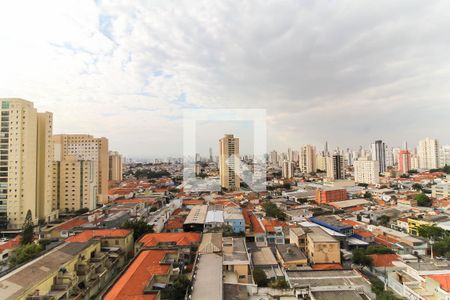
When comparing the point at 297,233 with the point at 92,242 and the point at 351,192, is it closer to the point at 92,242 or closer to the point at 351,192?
the point at 92,242

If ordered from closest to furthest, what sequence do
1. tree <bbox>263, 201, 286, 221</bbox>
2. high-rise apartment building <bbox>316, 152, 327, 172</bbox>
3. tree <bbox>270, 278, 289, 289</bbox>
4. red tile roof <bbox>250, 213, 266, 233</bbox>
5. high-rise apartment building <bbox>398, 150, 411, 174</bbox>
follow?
1. tree <bbox>270, 278, 289, 289</bbox>
2. red tile roof <bbox>250, 213, 266, 233</bbox>
3. tree <bbox>263, 201, 286, 221</bbox>
4. high-rise apartment building <bbox>398, 150, 411, 174</bbox>
5. high-rise apartment building <bbox>316, 152, 327, 172</bbox>

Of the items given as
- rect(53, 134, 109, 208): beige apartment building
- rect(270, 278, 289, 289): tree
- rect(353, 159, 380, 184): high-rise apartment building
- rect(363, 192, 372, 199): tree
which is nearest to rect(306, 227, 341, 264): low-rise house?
rect(270, 278, 289, 289): tree

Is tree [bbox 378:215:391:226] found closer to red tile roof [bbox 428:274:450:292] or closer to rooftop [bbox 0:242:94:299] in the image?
red tile roof [bbox 428:274:450:292]

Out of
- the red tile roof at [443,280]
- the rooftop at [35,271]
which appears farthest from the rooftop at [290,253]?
the rooftop at [35,271]

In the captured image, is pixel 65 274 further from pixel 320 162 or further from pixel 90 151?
pixel 320 162

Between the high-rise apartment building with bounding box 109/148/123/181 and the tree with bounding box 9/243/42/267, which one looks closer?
the tree with bounding box 9/243/42/267

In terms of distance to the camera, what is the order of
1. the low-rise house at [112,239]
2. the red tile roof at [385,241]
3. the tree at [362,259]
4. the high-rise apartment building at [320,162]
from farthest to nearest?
the high-rise apartment building at [320,162]
the red tile roof at [385,241]
the low-rise house at [112,239]
the tree at [362,259]

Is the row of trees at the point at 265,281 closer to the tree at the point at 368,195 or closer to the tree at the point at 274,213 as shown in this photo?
the tree at the point at 274,213

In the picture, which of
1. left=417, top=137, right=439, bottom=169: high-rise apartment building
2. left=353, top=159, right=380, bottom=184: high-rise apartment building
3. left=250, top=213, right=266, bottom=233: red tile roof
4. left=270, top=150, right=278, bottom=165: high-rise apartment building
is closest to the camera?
left=250, top=213, right=266, bottom=233: red tile roof
